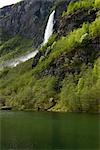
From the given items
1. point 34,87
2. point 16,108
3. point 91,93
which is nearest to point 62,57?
point 34,87

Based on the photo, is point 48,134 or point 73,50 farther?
point 73,50

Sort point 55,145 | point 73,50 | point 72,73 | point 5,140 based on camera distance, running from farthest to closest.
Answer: point 73,50, point 72,73, point 5,140, point 55,145

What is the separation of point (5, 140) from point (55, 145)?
921cm

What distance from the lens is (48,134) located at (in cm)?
6694

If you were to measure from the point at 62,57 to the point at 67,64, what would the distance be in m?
10.6

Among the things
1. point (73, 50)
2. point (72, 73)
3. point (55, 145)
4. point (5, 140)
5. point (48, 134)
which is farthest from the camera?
point (73, 50)

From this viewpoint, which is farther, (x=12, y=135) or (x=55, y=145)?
(x=12, y=135)

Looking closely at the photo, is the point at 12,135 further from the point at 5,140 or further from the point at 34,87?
the point at 34,87

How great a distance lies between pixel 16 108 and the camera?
181 meters

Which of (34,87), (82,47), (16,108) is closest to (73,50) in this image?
(82,47)

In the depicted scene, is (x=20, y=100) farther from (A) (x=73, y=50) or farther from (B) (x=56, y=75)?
(A) (x=73, y=50)

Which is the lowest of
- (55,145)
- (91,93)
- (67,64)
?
(55,145)

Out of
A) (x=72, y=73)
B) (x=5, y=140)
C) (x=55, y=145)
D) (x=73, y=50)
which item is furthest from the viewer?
(x=73, y=50)

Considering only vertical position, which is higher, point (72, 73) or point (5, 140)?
point (72, 73)
